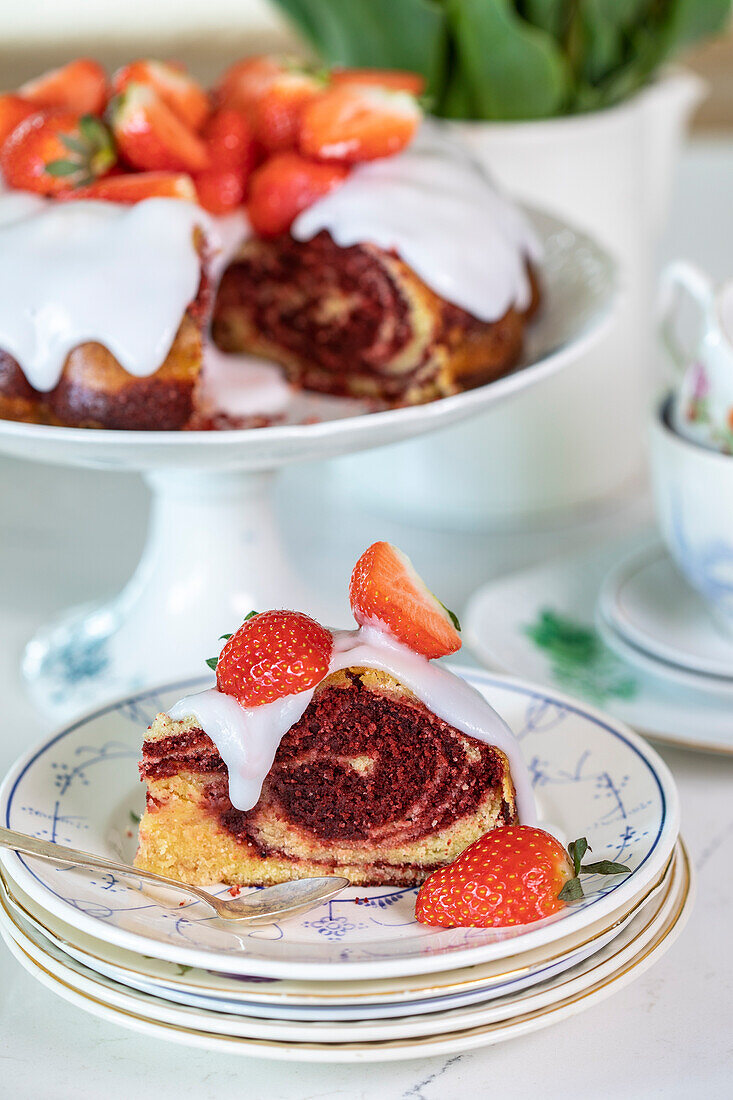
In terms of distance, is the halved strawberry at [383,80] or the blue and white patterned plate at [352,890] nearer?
the blue and white patterned plate at [352,890]

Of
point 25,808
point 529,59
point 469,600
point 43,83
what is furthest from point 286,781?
point 529,59

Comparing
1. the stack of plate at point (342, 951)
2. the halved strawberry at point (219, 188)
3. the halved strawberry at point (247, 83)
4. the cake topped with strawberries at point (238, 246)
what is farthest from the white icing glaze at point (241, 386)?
the stack of plate at point (342, 951)

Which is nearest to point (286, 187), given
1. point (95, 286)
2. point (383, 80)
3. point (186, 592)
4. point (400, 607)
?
point (383, 80)

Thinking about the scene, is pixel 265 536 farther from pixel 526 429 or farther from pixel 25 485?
pixel 25 485

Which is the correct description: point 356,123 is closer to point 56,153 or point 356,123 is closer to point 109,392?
point 56,153

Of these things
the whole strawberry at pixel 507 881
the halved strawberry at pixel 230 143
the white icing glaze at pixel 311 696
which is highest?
the halved strawberry at pixel 230 143

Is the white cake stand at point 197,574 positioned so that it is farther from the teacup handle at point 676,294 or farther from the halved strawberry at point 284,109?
the halved strawberry at point 284,109

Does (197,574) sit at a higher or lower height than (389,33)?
lower
